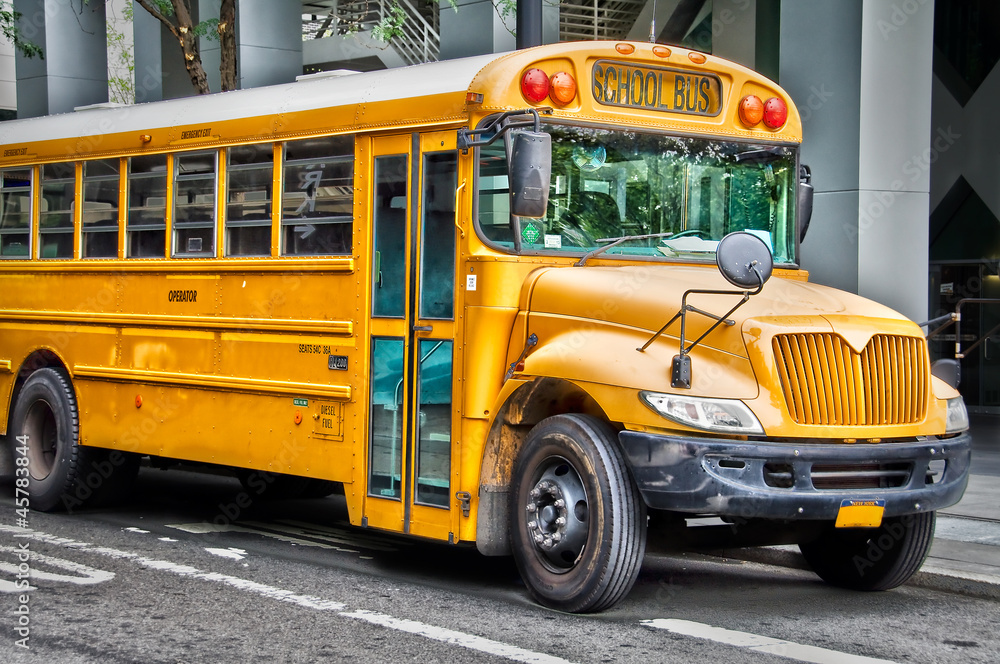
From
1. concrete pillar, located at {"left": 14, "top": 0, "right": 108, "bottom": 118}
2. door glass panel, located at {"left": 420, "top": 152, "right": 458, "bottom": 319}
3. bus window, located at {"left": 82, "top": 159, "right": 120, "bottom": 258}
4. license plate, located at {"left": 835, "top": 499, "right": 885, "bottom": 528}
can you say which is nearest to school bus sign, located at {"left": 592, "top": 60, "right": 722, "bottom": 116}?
door glass panel, located at {"left": 420, "top": 152, "right": 458, "bottom": 319}

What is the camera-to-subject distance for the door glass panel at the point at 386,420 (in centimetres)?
737

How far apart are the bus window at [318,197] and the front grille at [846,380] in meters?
2.82

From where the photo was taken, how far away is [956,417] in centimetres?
668

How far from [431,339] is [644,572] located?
1.85 meters

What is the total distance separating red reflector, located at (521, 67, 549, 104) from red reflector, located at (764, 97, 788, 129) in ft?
4.68

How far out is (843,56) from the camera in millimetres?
12258

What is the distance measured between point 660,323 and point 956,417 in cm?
164

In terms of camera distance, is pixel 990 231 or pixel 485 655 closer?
pixel 485 655

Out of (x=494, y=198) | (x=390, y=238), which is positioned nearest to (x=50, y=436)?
(x=390, y=238)

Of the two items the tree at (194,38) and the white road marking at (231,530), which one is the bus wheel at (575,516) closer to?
the white road marking at (231,530)

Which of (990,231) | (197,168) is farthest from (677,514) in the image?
(990,231)

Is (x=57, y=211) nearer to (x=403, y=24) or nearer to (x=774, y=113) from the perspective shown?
(x=774, y=113)

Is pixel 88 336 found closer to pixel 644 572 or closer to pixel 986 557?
pixel 644 572

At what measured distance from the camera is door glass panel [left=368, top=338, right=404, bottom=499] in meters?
7.37
